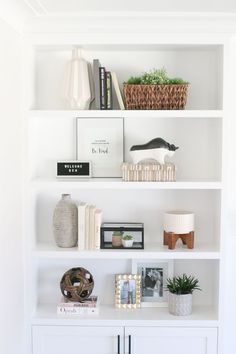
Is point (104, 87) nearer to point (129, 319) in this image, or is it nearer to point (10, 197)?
point (10, 197)

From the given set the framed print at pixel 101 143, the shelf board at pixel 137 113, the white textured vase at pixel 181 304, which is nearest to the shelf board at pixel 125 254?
the white textured vase at pixel 181 304

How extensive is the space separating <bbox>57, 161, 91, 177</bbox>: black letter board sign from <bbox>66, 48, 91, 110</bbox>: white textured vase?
1.03 ft

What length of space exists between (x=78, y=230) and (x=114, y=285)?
432 millimetres

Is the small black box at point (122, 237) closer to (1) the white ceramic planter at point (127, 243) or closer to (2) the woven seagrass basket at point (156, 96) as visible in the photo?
(1) the white ceramic planter at point (127, 243)

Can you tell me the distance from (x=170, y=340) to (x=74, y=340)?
51 cm

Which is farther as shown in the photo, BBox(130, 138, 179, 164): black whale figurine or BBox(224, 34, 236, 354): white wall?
BBox(224, 34, 236, 354): white wall

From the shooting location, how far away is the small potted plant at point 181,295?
2.95 m

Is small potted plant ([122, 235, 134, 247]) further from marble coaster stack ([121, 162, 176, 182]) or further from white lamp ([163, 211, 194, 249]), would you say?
marble coaster stack ([121, 162, 176, 182])

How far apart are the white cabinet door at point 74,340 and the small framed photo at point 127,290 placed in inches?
7.7

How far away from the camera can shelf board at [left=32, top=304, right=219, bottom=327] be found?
2.91 m

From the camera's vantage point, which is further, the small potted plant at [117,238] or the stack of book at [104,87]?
the small potted plant at [117,238]

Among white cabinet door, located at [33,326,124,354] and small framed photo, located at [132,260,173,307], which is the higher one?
small framed photo, located at [132,260,173,307]

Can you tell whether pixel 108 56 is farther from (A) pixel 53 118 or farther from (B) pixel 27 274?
(B) pixel 27 274

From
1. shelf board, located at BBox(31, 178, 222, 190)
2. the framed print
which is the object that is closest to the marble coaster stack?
shelf board, located at BBox(31, 178, 222, 190)
